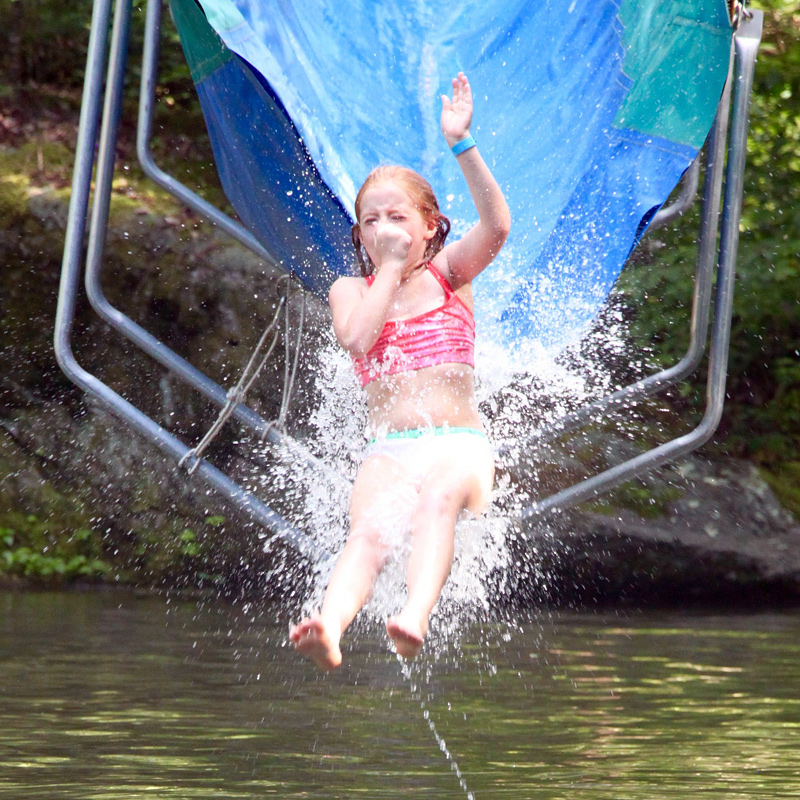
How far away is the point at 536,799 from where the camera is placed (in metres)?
2.51

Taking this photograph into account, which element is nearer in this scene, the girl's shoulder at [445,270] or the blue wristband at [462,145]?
the blue wristband at [462,145]

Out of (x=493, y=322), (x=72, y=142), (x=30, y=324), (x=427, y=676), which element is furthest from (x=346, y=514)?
(x=72, y=142)

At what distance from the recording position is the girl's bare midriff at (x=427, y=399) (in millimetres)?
2455

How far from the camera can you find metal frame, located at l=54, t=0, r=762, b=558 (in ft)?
8.79

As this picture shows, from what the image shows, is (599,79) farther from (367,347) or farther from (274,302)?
(274,302)

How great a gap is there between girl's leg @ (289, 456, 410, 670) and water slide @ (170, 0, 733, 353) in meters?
0.67

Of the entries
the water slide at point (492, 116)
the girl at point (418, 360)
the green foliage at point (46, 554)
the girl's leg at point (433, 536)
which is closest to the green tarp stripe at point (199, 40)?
the water slide at point (492, 116)

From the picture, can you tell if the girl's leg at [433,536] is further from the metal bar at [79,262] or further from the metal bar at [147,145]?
the metal bar at [147,145]

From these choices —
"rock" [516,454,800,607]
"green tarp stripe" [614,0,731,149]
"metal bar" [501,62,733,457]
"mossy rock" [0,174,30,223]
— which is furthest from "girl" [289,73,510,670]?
"mossy rock" [0,174,30,223]

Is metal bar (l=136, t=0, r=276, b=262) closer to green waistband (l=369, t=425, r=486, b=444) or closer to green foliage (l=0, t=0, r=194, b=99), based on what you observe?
green waistband (l=369, t=425, r=486, b=444)

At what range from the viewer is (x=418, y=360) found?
248cm

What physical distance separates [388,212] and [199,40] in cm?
75

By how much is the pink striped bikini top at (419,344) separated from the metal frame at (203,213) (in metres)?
0.29

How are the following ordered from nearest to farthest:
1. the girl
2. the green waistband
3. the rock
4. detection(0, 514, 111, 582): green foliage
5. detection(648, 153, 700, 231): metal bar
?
the girl
the green waistband
detection(648, 153, 700, 231): metal bar
the rock
detection(0, 514, 111, 582): green foliage
